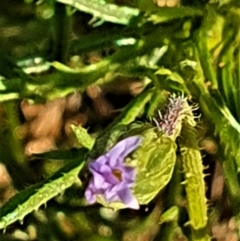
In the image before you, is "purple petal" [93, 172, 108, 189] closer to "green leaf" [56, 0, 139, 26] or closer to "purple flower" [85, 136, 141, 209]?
"purple flower" [85, 136, 141, 209]

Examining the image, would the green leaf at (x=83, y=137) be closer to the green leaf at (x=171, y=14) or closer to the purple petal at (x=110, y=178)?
the purple petal at (x=110, y=178)

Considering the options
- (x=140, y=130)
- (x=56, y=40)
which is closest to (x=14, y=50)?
(x=56, y=40)

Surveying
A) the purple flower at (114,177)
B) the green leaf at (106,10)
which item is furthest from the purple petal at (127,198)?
the green leaf at (106,10)

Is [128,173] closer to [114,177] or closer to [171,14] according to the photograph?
[114,177]

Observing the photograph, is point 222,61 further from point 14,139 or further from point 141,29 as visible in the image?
point 14,139

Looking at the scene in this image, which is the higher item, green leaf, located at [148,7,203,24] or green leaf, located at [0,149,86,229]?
green leaf, located at [148,7,203,24]

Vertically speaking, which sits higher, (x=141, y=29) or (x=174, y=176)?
(x=141, y=29)

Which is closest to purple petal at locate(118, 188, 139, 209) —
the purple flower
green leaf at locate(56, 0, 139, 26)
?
the purple flower

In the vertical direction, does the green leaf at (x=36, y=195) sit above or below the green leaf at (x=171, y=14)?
below
